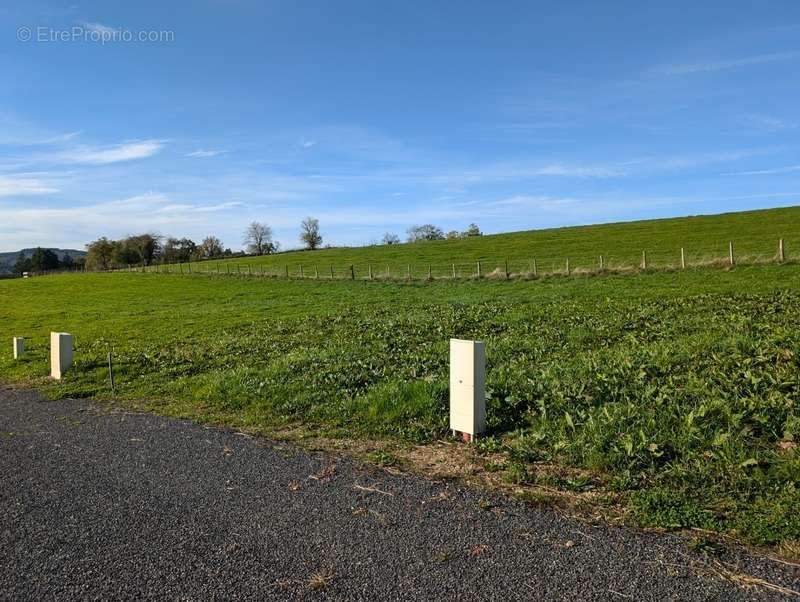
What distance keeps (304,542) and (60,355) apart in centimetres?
992

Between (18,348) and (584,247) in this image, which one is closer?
(18,348)

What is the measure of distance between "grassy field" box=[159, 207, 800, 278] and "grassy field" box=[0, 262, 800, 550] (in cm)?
2234

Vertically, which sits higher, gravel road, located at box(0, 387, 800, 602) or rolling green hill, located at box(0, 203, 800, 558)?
rolling green hill, located at box(0, 203, 800, 558)

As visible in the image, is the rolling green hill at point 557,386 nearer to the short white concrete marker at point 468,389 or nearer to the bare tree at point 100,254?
the short white concrete marker at point 468,389

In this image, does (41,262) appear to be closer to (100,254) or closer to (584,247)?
(100,254)

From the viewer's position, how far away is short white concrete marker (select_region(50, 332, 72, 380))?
11594 mm

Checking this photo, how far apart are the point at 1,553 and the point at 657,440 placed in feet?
17.0

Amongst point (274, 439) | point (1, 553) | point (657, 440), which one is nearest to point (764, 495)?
point (657, 440)

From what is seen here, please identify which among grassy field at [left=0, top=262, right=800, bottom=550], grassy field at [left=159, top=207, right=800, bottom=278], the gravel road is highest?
grassy field at [left=159, top=207, right=800, bottom=278]

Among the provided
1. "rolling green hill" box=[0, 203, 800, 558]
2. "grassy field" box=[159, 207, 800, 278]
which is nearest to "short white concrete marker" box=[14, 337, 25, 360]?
"rolling green hill" box=[0, 203, 800, 558]

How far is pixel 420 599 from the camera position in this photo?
316 cm

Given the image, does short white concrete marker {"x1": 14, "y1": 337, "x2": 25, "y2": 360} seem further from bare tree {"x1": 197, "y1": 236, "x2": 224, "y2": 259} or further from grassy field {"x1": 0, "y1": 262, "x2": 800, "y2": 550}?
bare tree {"x1": 197, "y1": 236, "x2": 224, "y2": 259}

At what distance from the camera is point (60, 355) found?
11633mm

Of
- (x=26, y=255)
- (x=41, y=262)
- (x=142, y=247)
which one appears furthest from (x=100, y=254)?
(x=26, y=255)
